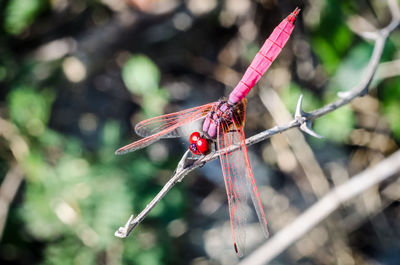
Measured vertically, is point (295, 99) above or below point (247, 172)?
above

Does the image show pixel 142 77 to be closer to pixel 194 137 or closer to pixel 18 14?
pixel 18 14

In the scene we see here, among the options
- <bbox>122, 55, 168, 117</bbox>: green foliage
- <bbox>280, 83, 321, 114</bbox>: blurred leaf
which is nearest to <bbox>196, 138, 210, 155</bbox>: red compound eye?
<bbox>122, 55, 168, 117</bbox>: green foliage

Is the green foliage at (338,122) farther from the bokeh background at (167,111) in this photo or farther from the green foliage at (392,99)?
the green foliage at (392,99)

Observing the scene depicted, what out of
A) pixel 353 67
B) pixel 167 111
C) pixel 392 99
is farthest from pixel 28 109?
pixel 392 99

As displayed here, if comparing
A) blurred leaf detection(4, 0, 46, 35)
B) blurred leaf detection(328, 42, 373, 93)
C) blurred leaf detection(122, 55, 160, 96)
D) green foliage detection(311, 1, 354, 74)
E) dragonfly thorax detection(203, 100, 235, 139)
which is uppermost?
blurred leaf detection(4, 0, 46, 35)

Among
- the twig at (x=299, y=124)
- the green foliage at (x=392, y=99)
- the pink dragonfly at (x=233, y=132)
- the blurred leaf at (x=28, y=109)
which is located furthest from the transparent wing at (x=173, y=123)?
the green foliage at (x=392, y=99)

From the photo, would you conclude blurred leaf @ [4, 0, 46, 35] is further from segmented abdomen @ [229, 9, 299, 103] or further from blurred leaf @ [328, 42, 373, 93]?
blurred leaf @ [328, 42, 373, 93]

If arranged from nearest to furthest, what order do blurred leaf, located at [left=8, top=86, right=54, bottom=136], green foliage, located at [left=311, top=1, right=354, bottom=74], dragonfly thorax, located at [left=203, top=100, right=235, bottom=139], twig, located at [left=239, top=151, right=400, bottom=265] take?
dragonfly thorax, located at [left=203, top=100, right=235, bottom=139] < twig, located at [left=239, top=151, right=400, bottom=265] < green foliage, located at [left=311, top=1, right=354, bottom=74] < blurred leaf, located at [left=8, top=86, right=54, bottom=136]
